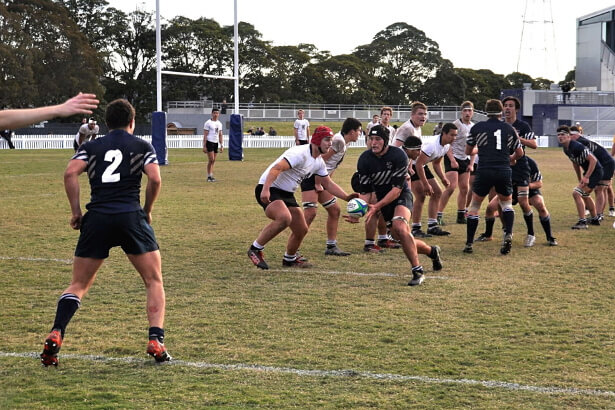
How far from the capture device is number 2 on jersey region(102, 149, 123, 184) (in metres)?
6.14

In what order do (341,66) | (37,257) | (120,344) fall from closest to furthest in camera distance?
(120,344) → (37,257) → (341,66)

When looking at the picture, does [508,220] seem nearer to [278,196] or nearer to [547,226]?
[547,226]

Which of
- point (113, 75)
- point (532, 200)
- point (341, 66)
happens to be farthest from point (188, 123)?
point (532, 200)

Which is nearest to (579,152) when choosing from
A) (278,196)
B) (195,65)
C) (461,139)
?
(461,139)

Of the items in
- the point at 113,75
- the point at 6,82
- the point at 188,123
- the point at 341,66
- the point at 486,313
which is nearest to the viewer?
the point at 486,313

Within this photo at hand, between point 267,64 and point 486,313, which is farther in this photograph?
point 267,64

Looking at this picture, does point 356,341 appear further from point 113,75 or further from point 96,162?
point 113,75

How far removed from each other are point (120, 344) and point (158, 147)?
82.4 ft

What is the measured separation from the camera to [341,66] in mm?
85500

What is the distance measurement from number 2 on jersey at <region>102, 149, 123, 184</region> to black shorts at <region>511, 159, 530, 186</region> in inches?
304

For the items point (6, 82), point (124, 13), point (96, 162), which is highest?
point (124, 13)

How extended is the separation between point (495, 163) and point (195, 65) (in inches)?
2674

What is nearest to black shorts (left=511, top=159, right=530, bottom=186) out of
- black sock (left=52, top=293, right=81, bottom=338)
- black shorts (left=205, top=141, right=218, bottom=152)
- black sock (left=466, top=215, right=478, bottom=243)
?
black sock (left=466, top=215, right=478, bottom=243)

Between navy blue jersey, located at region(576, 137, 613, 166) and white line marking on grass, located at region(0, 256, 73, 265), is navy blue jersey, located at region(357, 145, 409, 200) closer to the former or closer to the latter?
white line marking on grass, located at region(0, 256, 73, 265)
